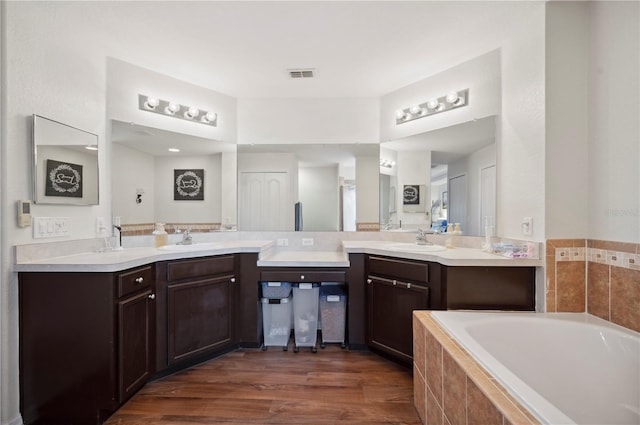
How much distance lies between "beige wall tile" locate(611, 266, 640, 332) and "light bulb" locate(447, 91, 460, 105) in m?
1.51

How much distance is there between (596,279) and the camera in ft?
5.42

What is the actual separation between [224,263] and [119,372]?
0.91m

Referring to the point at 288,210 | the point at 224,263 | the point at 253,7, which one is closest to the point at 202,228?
the point at 224,263

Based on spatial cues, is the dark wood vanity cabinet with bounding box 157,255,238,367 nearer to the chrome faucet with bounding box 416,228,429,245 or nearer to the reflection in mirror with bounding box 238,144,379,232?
the reflection in mirror with bounding box 238,144,379,232

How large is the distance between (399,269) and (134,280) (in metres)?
1.74

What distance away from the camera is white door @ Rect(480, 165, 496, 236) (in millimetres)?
2178

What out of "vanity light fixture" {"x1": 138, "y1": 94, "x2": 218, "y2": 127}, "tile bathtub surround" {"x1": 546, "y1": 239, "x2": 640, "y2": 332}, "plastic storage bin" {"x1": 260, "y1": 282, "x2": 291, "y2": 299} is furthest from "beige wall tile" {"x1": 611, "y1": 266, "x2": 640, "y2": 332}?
"vanity light fixture" {"x1": 138, "y1": 94, "x2": 218, "y2": 127}

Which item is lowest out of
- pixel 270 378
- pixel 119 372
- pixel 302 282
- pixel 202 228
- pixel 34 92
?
pixel 270 378

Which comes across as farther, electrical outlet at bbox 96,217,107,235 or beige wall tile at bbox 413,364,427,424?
electrical outlet at bbox 96,217,107,235

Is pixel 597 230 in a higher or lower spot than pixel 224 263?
higher

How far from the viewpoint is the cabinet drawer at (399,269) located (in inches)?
78.9

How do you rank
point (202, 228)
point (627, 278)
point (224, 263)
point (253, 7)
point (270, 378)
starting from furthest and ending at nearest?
point (202, 228) < point (224, 263) < point (270, 378) < point (253, 7) < point (627, 278)

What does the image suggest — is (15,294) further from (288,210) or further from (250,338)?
(288,210)

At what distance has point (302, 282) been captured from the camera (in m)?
2.42
